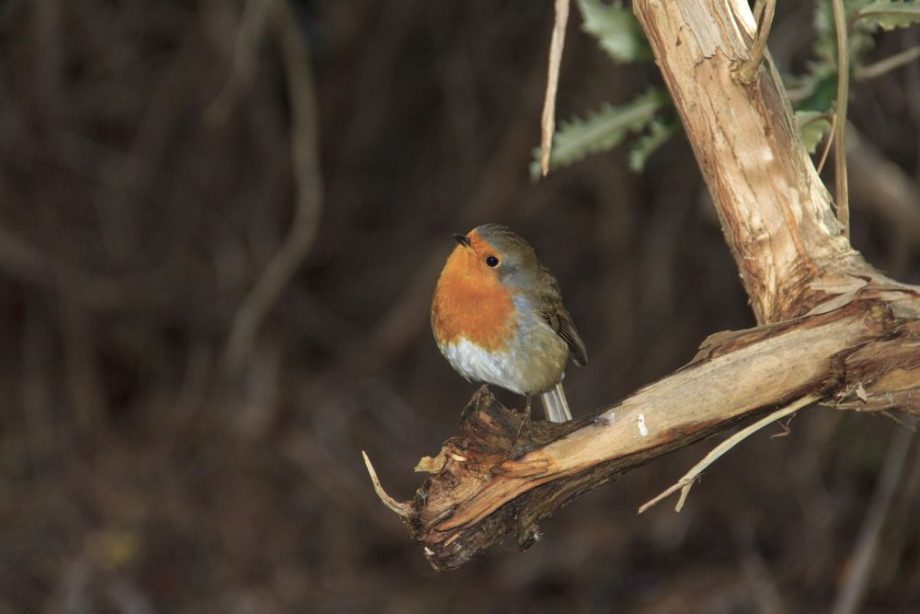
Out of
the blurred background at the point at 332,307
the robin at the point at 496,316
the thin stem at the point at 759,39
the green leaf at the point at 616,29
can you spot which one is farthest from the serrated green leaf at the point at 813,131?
the blurred background at the point at 332,307

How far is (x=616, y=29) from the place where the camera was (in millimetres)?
2697

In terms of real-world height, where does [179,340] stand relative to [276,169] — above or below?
below

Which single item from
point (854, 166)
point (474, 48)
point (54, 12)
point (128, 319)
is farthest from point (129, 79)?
point (854, 166)

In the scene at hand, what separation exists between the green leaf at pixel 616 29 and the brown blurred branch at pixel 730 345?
0.48 m

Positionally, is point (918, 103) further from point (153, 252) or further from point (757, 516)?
point (153, 252)

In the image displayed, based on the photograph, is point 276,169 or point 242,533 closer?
point 242,533

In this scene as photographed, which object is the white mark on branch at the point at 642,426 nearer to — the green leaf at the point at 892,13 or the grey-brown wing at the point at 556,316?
the green leaf at the point at 892,13

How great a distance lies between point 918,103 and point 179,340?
159 inches

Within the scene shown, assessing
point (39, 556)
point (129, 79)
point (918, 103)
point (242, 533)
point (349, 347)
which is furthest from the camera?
point (349, 347)

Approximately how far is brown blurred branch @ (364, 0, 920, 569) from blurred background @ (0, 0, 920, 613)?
2714 mm

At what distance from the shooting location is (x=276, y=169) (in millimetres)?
6148

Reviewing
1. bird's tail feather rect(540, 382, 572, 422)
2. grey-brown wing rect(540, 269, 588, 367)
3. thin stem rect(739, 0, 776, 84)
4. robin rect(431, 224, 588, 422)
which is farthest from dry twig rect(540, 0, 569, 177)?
bird's tail feather rect(540, 382, 572, 422)

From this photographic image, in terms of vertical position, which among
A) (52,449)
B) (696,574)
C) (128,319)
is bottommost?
(696,574)

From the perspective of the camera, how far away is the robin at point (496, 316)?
309cm
